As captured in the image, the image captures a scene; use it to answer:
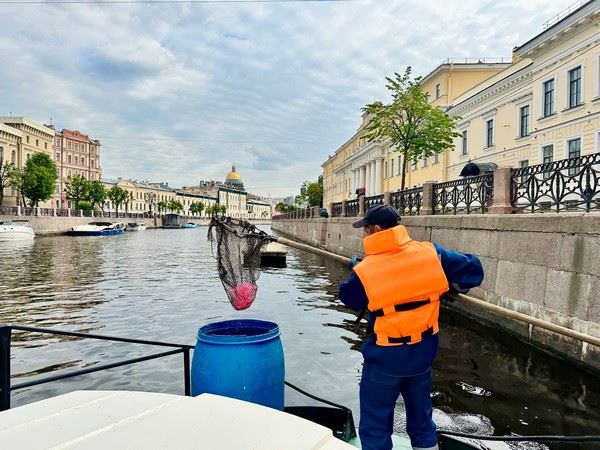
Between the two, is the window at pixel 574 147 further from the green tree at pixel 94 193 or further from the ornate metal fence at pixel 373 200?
the green tree at pixel 94 193

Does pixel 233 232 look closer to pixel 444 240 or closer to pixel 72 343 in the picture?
A: pixel 72 343

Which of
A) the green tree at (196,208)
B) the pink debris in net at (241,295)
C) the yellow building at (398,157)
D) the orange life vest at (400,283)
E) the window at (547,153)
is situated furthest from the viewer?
the green tree at (196,208)

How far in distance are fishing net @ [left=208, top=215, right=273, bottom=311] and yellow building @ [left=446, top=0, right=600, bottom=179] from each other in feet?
60.4

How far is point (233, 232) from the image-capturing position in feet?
17.5

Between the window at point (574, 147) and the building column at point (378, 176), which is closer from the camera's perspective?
the window at point (574, 147)

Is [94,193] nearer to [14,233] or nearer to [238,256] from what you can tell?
[14,233]

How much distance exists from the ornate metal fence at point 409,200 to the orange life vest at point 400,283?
45.6 feet

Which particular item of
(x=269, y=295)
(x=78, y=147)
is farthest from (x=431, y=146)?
(x=78, y=147)

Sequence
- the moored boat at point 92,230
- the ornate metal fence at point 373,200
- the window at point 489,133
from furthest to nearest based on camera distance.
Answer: the moored boat at point 92,230, the window at point 489,133, the ornate metal fence at point 373,200

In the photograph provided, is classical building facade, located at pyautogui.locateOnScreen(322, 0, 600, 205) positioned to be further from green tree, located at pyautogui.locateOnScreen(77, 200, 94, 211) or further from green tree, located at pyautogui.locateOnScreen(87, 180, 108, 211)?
green tree, located at pyautogui.locateOnScreen(87, 180, 108, 211)

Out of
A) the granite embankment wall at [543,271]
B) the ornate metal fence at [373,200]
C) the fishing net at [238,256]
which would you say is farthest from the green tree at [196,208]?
the fishing net at [238,256]

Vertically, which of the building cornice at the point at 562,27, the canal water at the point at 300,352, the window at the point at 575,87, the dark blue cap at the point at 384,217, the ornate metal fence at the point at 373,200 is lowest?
the canal water at the point at 300,352

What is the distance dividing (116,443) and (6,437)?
18.6 inches

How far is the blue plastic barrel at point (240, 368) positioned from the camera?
3.37 meters
